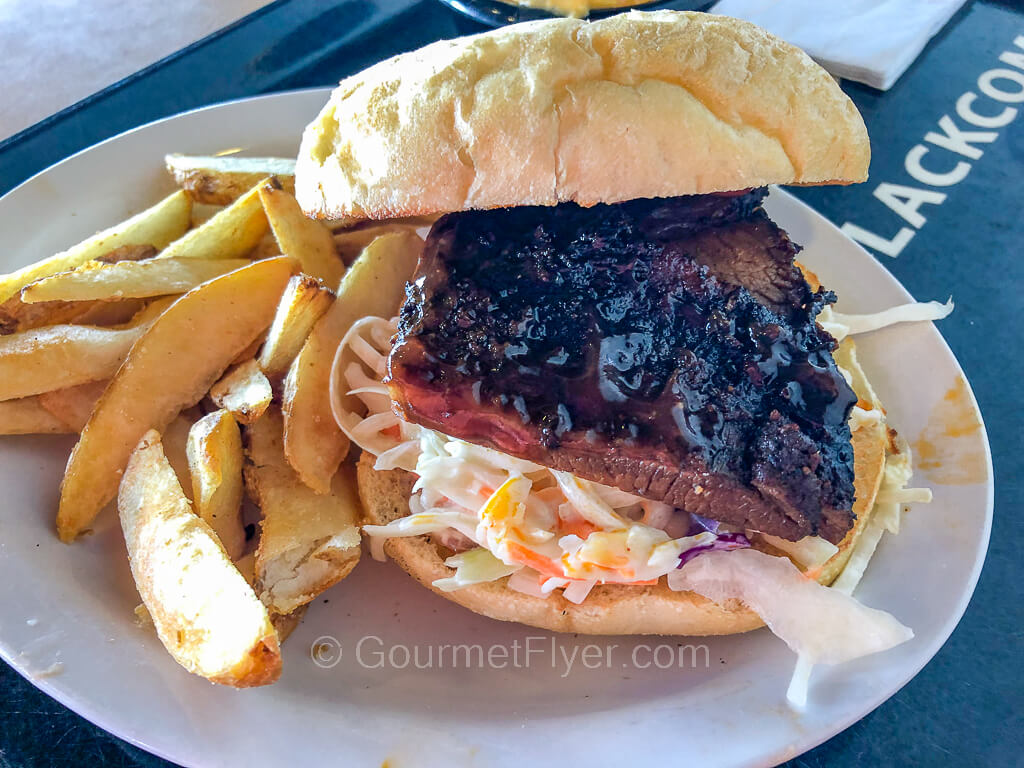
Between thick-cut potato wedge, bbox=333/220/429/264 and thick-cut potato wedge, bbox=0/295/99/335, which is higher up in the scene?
thick-cut potato wedge, bbox=0/295/99/335

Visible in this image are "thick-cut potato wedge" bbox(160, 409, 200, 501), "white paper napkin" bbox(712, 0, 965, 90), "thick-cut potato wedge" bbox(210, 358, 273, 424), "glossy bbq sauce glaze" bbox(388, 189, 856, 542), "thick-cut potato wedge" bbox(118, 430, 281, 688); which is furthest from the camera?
"white paper napkin" bbox(712, 0, 965, 90)

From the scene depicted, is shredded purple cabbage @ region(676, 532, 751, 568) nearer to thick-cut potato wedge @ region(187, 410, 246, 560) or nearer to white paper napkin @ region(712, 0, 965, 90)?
thick-cut potato wedge @ region(187, 410, 246, 560)

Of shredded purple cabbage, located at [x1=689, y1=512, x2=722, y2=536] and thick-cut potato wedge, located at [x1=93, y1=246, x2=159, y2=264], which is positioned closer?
shredded purple cabbage, located at [x1=689, y1=512, x2=722, y2=536]

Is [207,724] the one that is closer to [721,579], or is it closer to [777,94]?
[721,579]

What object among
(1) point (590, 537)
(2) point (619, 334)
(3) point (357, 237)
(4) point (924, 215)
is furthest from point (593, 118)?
(4) point (924, 215)

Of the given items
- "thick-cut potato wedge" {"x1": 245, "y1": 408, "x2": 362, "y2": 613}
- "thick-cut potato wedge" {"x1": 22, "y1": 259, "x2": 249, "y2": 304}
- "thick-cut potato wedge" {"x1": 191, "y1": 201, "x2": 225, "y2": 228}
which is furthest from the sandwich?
"thick-cut potato wedge" {"x1": 191, "y1": 201, "x2": 225, "y2": 228}

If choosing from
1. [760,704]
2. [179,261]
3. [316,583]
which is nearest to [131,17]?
[179,261]
